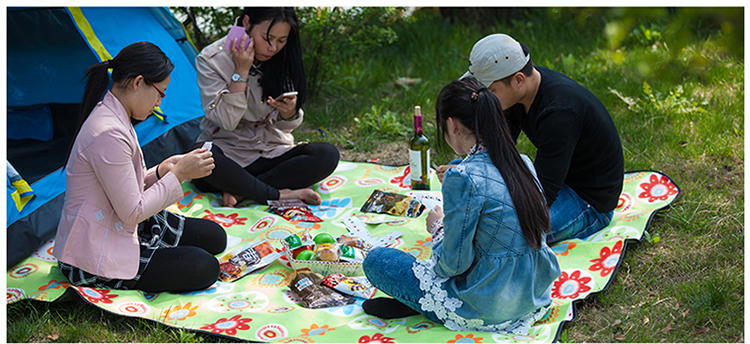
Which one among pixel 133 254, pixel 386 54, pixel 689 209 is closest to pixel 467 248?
pixel 133 254

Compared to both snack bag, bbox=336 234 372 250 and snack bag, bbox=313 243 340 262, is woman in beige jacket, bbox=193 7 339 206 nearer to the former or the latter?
snack bag, bbox=336 234 372 250

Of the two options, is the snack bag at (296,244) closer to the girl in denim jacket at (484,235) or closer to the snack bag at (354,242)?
the snack bag at (354,242)

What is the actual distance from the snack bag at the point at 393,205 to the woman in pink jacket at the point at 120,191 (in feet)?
3.46

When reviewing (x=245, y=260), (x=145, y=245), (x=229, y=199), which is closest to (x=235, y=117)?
(x=229, y=199)

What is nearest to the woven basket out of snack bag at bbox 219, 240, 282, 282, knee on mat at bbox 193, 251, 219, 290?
snack bag at bbox 219, 240, 282, 282

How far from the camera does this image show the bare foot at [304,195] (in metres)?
3.55

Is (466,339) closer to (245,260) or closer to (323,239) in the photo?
(323,239)

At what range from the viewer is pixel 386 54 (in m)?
5.68

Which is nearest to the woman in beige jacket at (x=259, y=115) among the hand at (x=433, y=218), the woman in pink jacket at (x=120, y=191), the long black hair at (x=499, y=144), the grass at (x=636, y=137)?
the grass at (x=636, y=137)

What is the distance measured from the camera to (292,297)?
268cm

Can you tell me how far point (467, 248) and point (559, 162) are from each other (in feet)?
2.47

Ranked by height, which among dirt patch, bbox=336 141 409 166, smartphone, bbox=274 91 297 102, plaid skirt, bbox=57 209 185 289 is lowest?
dirt patch, bbox=336 141 409 166

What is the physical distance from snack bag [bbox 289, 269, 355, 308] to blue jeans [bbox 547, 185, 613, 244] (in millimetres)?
953

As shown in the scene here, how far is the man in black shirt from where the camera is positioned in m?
2.69
